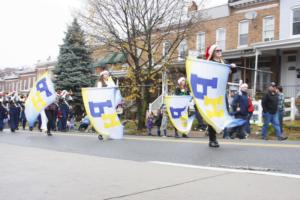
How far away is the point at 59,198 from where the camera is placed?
4520 mm

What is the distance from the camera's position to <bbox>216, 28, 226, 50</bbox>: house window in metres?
31.5

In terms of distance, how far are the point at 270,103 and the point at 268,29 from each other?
16450 mm

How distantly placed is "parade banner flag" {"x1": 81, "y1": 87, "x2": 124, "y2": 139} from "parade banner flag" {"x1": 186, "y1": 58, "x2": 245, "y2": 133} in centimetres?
329

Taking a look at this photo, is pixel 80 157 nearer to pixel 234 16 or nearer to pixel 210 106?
pixel 210 106

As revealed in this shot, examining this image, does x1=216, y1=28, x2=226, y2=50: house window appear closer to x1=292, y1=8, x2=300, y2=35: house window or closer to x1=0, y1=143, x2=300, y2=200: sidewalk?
x1=292, y1=8, x2=300, y2=35: house window

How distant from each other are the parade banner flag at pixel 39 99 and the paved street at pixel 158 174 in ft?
17.3

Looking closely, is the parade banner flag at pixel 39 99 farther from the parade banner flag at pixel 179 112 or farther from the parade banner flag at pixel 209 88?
the parade banner flag at pixel 209 88

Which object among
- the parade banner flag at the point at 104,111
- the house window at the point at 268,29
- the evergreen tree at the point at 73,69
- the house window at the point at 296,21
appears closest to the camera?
the parade banner flag at the point at 104,111

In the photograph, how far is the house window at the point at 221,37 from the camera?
103 ft

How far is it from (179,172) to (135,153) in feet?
9.29

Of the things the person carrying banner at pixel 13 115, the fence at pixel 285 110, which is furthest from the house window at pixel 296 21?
the person carrying banner at pixel 13 115

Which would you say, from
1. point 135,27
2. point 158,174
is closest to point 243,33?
point 135,27

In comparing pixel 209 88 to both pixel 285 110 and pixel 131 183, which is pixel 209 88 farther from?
pixel 285 110

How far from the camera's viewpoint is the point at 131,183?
17.4 ft
